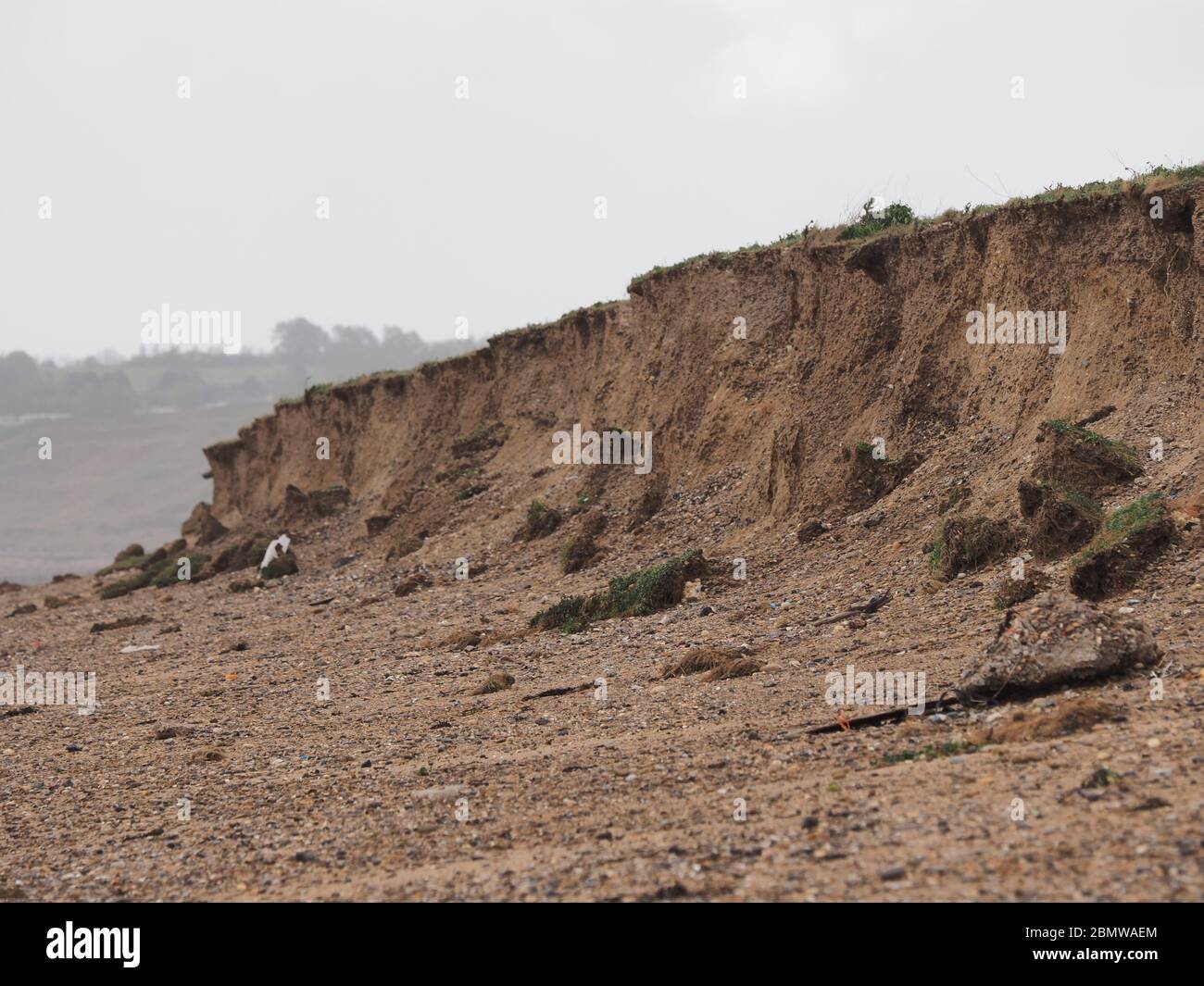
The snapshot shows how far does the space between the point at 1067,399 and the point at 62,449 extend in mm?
136786

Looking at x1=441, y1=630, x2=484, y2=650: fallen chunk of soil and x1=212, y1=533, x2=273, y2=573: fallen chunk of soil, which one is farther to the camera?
x1=212, y1=533, x2=273, y2=573: fallen chunk of soil

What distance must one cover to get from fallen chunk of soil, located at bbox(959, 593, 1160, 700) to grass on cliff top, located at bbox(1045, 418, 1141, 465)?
457cm

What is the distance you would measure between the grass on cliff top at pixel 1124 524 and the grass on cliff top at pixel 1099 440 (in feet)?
3.40

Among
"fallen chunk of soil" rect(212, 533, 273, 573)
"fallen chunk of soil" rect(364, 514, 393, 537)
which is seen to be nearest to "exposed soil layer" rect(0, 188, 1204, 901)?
"fallen chunk of soil" rect(364, 514, 393, 537)

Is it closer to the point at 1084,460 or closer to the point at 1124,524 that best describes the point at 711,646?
the point at 1124,524

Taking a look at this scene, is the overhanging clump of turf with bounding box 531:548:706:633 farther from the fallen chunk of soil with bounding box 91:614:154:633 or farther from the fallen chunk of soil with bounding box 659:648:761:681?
the fallen chunk of soil with bounding box 91:614:154:633

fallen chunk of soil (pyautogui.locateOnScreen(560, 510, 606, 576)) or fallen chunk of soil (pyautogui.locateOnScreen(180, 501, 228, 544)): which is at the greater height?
fallen chunk of soil (pyautogui.locateOnScreen(180, 501, 228, 544))

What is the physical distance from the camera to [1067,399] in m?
14.5

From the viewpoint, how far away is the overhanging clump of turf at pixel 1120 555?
10578 mm

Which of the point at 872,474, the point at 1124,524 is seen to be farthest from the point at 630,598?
the point at 1124,524

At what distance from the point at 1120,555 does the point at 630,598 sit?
6592mm

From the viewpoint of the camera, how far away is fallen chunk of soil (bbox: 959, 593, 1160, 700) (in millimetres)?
8250

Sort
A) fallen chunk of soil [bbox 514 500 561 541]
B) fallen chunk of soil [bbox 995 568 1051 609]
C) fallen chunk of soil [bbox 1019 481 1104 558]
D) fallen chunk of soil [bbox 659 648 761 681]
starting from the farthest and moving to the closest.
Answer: fallen chunk of soil [bbox 514 500 561 541], fallen chunk of soil [bbox 1019 481 1104 558], fallen chunk of soil [bbox 659 648 761 681], fallen chunk of soil [bbox 995 568 1051 609]

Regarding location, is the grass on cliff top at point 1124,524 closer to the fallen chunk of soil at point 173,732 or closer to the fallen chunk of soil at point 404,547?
the fallen chunk of soil at point 173,732
